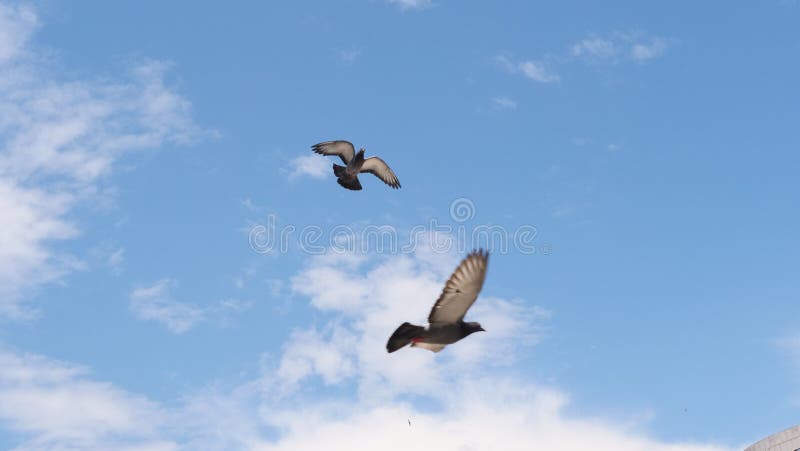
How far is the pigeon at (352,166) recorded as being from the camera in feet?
93.0

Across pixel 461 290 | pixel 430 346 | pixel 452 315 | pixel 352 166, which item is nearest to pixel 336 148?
pixel 352 166

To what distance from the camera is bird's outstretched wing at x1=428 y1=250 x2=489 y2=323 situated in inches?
570

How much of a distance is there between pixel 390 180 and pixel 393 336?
1847 centimetres

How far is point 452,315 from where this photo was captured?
50.9 feet

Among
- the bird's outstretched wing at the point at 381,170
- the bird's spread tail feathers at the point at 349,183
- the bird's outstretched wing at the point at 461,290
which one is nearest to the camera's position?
the bird's outstretched wing at the point at 461,290

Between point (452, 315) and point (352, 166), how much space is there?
14099 millimetres

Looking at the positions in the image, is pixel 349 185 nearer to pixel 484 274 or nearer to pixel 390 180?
pixel 390 180

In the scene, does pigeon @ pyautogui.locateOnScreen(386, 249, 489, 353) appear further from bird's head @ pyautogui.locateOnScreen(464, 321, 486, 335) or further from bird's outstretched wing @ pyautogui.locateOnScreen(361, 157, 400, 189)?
bird's outstretched wing @ pyautogui.locateOnScreen(361, 157, 400, 189)

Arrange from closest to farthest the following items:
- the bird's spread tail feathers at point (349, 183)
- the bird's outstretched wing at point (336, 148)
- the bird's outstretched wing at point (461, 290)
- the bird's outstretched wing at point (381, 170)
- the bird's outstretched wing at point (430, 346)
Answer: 1. the bird's outstretched wing at point (461, 290)
2. the bird's outstretched wing at point (430, 346)
3. the bird's spread tail feathers at point (349, 183)
4. the bird's outstretched wing at point (336, 148)
5. the bird's outstretched wing at point (381, 170)

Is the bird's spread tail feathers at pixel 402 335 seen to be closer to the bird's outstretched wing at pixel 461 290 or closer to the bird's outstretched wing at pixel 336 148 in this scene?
the bird's outstretched wing at pixel 461 290

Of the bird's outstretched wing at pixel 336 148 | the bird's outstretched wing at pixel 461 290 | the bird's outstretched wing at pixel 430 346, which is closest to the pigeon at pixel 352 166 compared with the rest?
the bird's outstretched wing at pixel 336 148

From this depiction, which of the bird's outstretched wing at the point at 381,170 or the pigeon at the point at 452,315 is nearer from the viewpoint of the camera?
the pigeon at the point at 452,315

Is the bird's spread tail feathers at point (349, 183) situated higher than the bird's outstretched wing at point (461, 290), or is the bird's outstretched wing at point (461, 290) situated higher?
the bird's spread tail feathers at point (349, 183)

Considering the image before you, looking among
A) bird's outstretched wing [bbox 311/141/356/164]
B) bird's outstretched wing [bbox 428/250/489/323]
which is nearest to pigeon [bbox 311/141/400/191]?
bird's outstretched wing [bbox 311/141/356/164]
